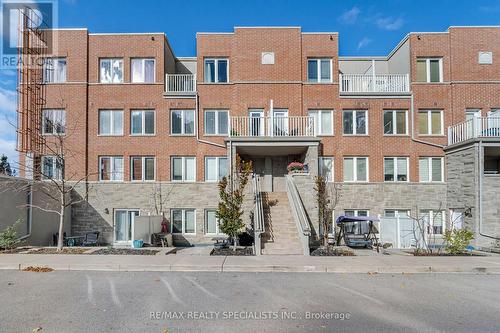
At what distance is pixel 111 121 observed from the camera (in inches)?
754

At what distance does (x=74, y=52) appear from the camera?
18938 millimetres

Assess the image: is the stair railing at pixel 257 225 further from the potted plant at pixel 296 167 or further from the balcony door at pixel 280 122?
the balcony door at pixel 280 122

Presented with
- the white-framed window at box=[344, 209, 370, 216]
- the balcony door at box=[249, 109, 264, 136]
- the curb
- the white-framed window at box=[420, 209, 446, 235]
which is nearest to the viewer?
the curb

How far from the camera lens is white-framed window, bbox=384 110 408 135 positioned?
19.0m

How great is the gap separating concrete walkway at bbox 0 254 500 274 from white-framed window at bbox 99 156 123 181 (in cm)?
803

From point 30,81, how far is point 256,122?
41.5 ft

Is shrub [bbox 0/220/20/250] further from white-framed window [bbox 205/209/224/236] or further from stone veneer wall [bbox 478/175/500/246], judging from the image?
stone veneer wall [bbox 478/175/500/246]

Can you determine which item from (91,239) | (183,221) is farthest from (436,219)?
(91,239)

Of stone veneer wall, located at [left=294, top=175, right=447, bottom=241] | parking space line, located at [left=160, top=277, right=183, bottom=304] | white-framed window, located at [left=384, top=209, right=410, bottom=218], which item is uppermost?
stone veneer wall, located at [left=294, top=175, right=447, bottom=241]

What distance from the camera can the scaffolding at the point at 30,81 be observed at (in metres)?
18.6

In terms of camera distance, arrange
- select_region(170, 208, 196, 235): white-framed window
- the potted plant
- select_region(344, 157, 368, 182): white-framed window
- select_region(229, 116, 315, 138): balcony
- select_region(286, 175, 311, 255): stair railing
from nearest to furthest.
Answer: select_region(286, 175, 311, 255): stair railing, the potted plant, select_region(229, 116, 315, 138): balcony, select_region(170, 208, 196, 235): white-framed window, select_region(344, 157, 368, 182): white-framed window

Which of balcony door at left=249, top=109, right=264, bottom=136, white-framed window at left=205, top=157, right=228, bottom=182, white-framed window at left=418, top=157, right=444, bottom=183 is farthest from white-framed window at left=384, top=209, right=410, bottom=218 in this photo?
white-framed window at left=205, top=157, right=228, bottom=182

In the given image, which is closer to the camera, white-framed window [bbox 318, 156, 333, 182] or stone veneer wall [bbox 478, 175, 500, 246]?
stone veneer wall [bbox 478, 175, 500, 246]

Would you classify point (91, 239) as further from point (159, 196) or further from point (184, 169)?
point (184, 169)
